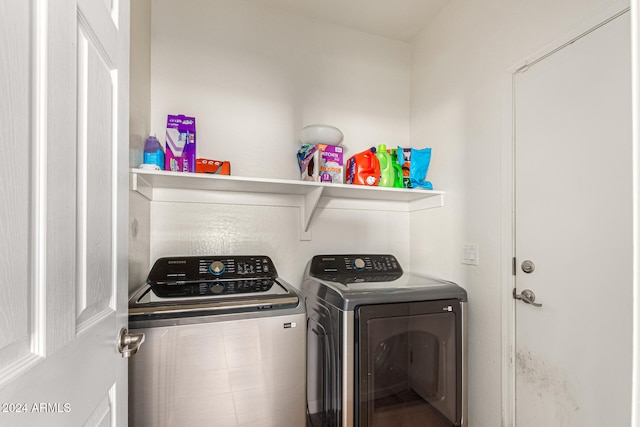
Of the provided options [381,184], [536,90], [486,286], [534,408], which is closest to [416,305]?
[486,286]

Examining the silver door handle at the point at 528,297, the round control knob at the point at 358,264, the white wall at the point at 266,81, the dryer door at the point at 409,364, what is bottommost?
the dryer door at the point at 409,364

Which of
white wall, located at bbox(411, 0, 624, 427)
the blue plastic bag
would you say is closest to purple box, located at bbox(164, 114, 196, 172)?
the blue plastic bag

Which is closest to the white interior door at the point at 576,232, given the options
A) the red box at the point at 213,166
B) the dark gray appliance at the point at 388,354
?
the dark gray appliance at the point at 388,354

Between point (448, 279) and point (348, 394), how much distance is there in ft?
3.05

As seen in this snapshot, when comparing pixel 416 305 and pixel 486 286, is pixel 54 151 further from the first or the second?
pixel 486 286

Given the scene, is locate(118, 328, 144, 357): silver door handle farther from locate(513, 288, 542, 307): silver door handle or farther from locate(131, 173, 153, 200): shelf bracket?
locate(513, 288, 542, 307): silver door handle

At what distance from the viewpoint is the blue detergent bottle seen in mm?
1424

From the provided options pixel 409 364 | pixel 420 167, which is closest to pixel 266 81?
pixel 420 167

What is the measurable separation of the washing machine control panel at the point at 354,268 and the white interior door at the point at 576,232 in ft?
2.41

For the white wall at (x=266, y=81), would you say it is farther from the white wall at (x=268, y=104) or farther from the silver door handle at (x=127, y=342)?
the silver door handle at (x=127, y=342)

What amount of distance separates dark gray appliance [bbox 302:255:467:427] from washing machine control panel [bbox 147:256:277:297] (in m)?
0.36

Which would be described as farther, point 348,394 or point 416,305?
point 416,305

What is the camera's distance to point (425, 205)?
1.96 meters

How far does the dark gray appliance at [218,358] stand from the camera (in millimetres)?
1056
